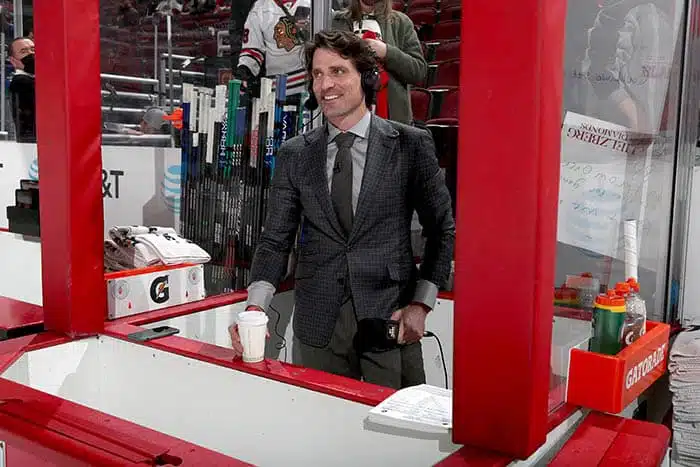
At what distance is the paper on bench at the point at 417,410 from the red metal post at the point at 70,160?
41.2 inches

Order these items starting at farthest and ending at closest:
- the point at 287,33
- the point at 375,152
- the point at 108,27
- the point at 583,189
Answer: the point at 108,27 → the point at 287,33 → the point at 375,152 → the point at 583,189

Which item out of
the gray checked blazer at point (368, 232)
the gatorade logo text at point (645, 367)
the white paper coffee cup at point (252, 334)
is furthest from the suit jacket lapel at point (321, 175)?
the gatorade logo text at point (645, 367)

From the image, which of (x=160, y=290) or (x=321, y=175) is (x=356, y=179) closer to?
(x=321, y=175)

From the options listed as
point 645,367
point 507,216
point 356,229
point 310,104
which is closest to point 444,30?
point 310,104

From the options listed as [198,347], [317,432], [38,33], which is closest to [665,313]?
[317,432]

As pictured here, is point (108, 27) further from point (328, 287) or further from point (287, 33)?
point (328, 287)

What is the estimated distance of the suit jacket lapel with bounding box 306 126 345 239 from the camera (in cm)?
222

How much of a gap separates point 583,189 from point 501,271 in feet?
1.25

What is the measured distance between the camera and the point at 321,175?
2.26m

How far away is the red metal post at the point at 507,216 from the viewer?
114 centimetres

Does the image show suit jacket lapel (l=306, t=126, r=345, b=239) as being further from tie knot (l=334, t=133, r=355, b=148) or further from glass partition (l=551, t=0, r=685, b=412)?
glass partition (l=551, t=0, r=685, b=412)

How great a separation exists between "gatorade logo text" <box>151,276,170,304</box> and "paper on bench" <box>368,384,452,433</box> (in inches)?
47.3

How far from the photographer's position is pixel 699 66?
8.35ft

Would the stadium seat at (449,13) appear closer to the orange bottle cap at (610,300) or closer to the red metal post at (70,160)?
the red metal post at (70,160)
